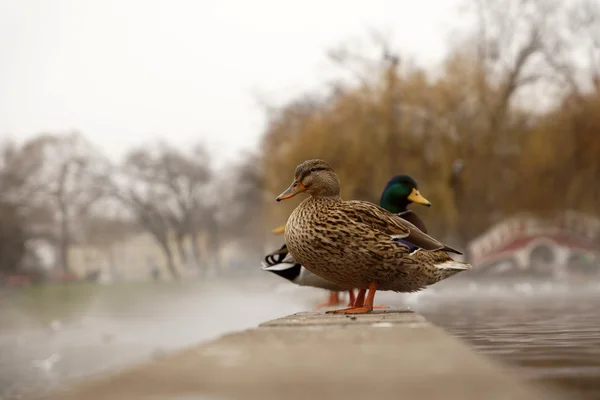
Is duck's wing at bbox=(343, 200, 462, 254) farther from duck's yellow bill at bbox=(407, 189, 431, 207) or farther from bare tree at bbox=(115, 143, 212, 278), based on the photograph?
bare tree at bbox=(115, 143, 212, 278)

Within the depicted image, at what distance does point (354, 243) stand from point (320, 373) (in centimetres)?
223

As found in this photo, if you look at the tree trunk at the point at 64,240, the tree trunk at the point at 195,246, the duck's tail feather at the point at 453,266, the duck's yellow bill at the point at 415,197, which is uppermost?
the tree trunk at the point at 195,246

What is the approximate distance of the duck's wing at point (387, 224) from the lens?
504cm

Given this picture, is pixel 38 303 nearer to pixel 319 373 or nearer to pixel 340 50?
pixel 340 50

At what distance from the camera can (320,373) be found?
268cm

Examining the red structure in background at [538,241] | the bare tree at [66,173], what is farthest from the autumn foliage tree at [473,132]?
the bare tree at [66,173]

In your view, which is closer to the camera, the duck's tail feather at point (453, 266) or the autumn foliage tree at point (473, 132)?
the duck's tail feather at point (453, 266)

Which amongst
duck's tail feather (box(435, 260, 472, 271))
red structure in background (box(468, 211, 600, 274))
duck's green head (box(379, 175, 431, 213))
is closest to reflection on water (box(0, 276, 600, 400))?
duck's tail feather (box(435, 260, 472, 271))

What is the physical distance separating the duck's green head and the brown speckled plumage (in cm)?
104

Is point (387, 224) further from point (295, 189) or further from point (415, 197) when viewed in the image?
point (415, 197)

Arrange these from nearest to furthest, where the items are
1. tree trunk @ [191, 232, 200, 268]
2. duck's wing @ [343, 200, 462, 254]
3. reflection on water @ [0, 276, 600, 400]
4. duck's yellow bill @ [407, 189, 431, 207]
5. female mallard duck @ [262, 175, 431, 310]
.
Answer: reflection on water @ [0, 276, 600, 400] < duck's wing @ [343, 200, 462, 254] < female mallard duck @ [262, 175, 431, 310] < duck's yellow bill @ [407, 189, 431, 207] < tree trunk @ [191, 232, 200, 268]

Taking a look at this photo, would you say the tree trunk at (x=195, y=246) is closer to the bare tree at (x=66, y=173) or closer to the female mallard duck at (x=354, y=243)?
the bare tree at (x=66, y=173)

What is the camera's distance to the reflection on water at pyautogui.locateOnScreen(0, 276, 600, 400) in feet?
15.3

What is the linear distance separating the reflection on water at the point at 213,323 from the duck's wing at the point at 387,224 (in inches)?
26.2
